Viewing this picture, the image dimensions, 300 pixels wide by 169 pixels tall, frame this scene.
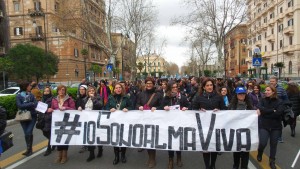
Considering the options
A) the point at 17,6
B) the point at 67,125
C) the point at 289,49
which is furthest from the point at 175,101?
the point at 17,6

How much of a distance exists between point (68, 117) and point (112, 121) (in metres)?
1.00

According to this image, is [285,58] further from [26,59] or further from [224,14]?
[26,59]

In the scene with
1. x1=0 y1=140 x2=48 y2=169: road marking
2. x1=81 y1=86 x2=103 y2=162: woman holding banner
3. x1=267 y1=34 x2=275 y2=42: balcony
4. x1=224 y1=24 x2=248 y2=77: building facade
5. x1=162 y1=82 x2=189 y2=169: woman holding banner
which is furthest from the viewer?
x1=224 y1=24 x2=248 y2=77: building facade

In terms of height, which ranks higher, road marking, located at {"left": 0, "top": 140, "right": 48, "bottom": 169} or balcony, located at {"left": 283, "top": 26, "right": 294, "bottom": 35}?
balcony, located at {"left": 283, "top": 26, "right": 294, "bottom": 35}

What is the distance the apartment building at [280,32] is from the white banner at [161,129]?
42516 mm

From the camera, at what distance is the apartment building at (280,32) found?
5309 centimetres

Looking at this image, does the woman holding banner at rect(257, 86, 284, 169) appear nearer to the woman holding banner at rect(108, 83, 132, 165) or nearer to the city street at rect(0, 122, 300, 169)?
the city street at rect(0, 122, 300, 169)

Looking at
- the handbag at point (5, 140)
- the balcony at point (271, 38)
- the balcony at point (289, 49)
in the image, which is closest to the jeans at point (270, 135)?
the handbag at point (5, 140)

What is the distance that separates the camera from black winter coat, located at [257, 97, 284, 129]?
5496 millimetres

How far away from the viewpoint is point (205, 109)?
5527 mm

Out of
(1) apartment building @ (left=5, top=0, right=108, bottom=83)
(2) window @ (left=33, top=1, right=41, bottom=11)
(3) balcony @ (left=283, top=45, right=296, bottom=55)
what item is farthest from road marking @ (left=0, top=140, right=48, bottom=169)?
(3) balcony @ (left=283, top=45, right=296, bottom=55)

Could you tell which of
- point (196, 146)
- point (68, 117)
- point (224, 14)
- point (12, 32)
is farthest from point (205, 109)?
point (12, 32)

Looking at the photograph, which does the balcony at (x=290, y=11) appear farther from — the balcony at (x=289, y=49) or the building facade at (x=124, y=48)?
the building facade at (x=124, y=48)

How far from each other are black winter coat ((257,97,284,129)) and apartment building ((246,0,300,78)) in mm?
42151
